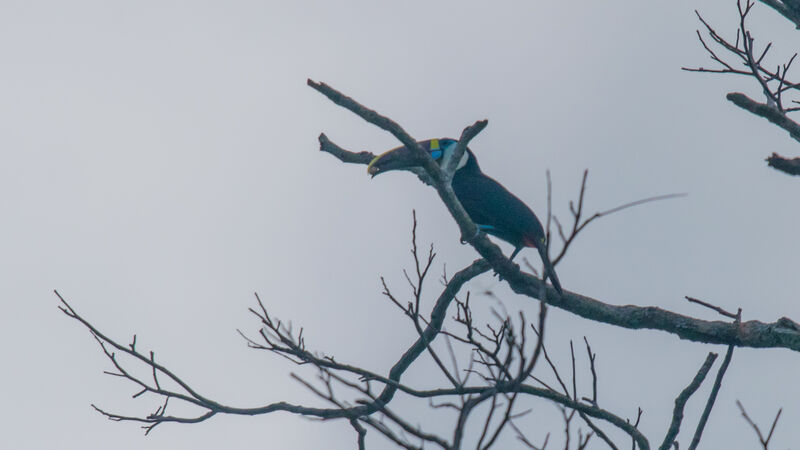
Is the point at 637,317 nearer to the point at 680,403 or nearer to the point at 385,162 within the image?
the point at 680,403

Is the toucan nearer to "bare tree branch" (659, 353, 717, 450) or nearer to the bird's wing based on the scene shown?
the bird's wing

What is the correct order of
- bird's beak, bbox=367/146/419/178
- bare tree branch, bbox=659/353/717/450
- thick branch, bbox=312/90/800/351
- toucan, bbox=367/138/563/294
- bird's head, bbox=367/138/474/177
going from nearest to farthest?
bare tree branch, bbox=659/353/717/450, thick branch, bbox=312/90/800/351, bird's head, bbox=367/138/474/177, bird's beak, bbox=367/146/419/178, toucan, bbox=367/138/563/294

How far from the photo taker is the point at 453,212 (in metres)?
4.89

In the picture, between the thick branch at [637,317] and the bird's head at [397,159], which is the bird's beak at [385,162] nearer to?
the bird's head at [397,159]

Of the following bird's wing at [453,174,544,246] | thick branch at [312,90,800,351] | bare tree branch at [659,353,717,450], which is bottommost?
bare tree branch at [659,353,717,450]

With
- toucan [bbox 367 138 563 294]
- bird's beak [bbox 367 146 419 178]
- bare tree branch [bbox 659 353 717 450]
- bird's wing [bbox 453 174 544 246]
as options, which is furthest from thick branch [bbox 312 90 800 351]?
bird's wing [bbox 453 174 544 246]

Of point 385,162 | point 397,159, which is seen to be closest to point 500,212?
point 385,162

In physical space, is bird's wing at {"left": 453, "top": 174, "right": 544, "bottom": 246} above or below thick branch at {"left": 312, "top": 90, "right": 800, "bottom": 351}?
above

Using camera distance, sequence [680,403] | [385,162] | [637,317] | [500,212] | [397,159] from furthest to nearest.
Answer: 1. [500,212]
2. [385,162]
3. [397,159]
4. [637,317]
5. [680,403]

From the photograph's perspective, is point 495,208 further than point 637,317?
Yes

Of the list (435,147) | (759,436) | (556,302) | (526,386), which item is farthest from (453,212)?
(435,147)

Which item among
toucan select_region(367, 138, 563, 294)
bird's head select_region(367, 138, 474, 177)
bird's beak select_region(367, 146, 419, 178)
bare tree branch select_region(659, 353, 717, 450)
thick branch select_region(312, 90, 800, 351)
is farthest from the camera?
toucan select_region(367, 138, 563, 294)

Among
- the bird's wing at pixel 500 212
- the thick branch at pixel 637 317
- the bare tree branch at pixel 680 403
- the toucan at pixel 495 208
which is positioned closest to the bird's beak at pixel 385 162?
the toucan at pixel 495 208

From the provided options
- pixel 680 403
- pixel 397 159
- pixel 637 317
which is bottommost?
pixel 680 403
